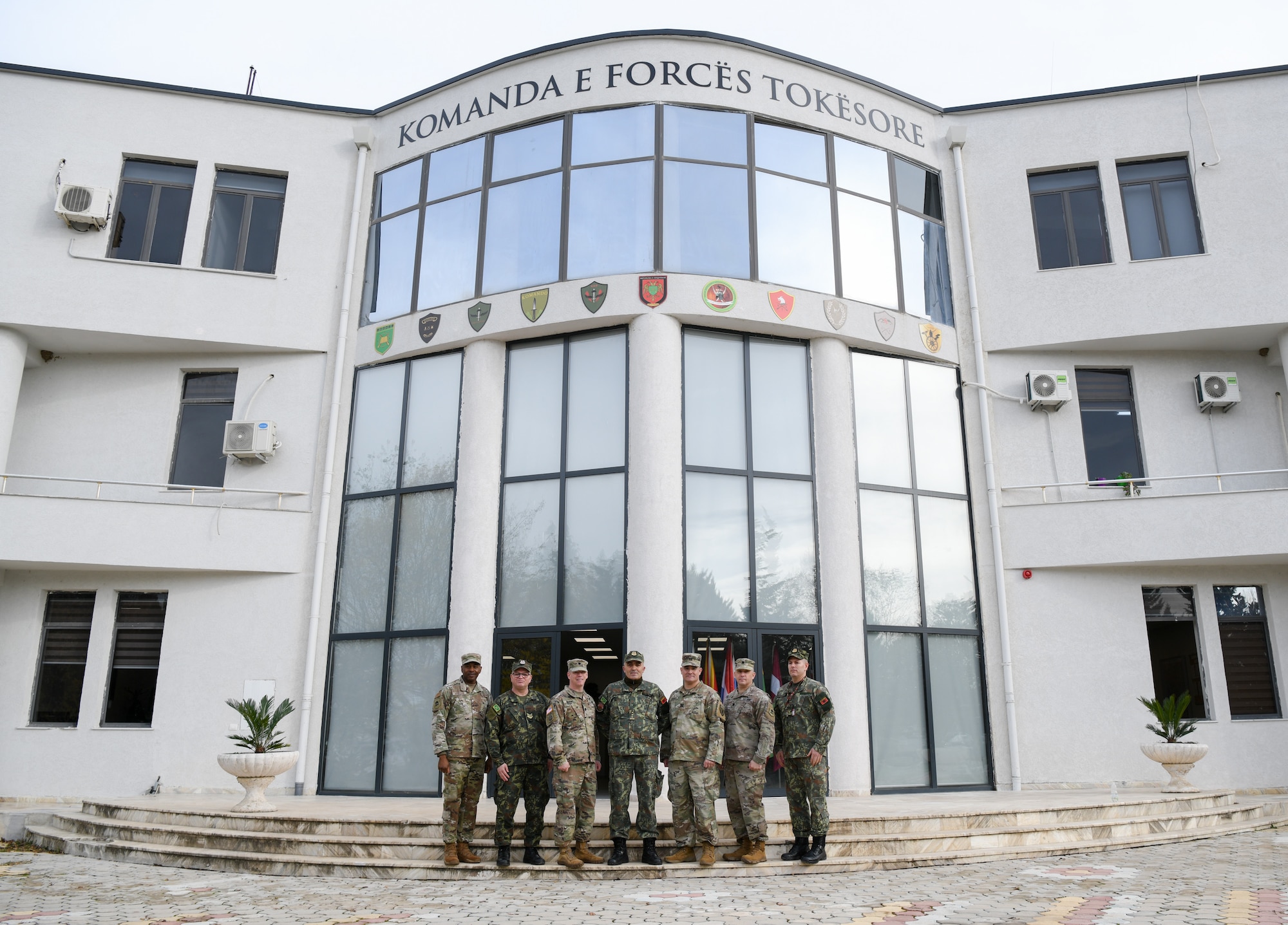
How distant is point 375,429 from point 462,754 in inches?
277

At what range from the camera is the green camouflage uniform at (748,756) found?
832 cm

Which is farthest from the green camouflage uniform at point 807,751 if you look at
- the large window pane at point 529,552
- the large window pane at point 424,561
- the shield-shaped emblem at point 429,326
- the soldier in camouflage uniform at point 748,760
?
the shield-shaped emblem at point 429,326

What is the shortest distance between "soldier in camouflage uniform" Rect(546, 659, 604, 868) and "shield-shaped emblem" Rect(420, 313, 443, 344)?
23.5 ft

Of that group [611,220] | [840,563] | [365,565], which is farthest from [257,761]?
[611,220]

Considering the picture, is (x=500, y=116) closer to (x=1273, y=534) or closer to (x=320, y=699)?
(x=320, y=699)

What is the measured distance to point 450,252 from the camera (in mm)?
14562

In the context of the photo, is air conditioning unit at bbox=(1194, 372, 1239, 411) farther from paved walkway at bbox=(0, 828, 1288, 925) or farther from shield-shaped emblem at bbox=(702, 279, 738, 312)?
paved walkway at bbox=(0, 828, 1288, 925)

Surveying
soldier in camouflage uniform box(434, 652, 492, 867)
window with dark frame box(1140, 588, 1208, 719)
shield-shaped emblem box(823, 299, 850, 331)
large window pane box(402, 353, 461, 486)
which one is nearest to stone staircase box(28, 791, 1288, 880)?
soldier in camouflage uniform box(434, 652, 492, 867)

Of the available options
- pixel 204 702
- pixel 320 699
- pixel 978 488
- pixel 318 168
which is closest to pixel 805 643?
pixel 978 488

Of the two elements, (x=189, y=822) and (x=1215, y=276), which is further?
(x=1215, y=276)

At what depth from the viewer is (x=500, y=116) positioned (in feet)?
48.3

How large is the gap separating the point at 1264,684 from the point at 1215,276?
6.06 m

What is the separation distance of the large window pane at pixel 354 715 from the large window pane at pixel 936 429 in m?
8.23

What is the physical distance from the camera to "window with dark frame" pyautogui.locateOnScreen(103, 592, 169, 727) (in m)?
13.7
